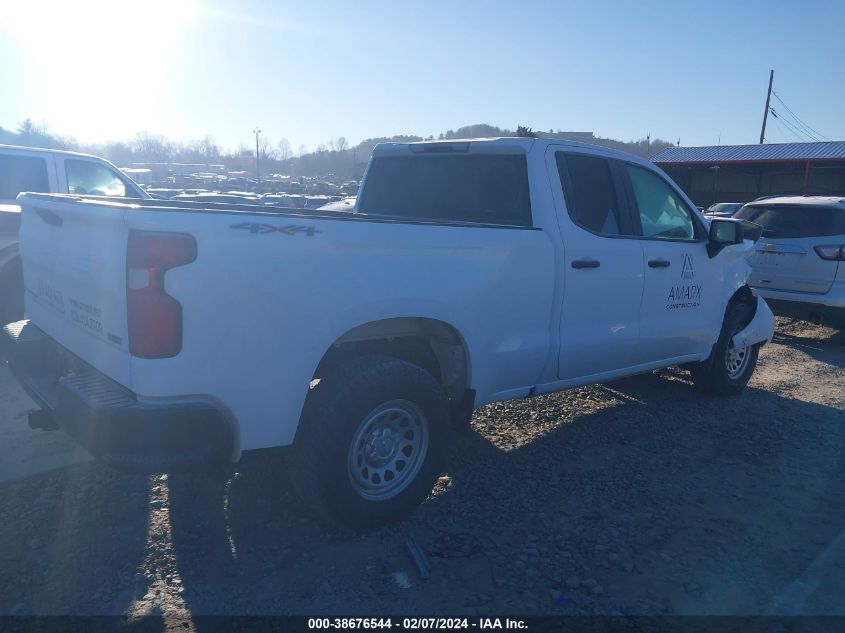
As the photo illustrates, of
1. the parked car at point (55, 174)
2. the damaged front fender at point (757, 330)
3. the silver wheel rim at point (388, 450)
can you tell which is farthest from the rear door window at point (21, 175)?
the damaged front fender at point (757, 330)

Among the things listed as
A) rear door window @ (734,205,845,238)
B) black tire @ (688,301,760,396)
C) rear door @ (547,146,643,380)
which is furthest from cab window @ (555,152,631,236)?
rear door window @ (734,205,845,238)

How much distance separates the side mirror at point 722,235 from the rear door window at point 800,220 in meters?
3.97

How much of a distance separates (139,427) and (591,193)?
11.1 feet

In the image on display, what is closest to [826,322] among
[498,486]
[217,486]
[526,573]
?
[498,486]

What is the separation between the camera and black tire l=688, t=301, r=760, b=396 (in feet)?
20.5

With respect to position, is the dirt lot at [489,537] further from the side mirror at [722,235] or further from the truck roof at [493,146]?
the truck roof at [493,146]

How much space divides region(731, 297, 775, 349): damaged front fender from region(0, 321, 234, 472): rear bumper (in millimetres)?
5036

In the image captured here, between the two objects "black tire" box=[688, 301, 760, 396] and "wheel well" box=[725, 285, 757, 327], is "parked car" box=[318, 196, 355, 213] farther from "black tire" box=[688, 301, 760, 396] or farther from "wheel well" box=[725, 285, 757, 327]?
"wheel well" box=[725, 285, 757, 327]

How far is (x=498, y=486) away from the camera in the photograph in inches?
172

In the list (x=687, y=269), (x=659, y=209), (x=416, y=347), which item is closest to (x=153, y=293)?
(x=416, y=347)

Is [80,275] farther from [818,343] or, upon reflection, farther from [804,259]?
[818,343]

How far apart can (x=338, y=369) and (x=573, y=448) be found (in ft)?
7.47

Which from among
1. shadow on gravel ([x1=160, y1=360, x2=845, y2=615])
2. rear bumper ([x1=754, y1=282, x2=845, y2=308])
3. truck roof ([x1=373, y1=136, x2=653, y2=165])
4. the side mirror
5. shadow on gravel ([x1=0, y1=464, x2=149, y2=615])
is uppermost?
truck roof ([x1=373, y1=136, x2=653, y2=165])

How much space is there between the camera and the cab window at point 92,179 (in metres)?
8.55
